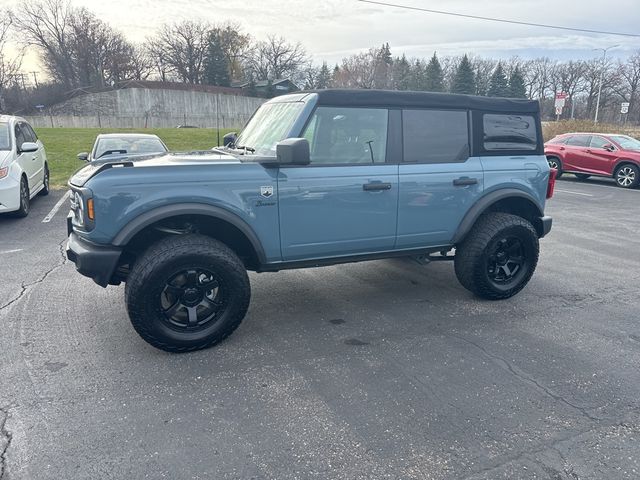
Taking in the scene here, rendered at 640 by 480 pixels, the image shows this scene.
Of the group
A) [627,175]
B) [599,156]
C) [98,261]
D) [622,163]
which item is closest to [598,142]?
[599,156]

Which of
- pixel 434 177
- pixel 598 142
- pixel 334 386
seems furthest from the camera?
pixel 598 142

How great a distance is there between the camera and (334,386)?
295cm

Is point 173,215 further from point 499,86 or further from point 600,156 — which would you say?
point 499,86

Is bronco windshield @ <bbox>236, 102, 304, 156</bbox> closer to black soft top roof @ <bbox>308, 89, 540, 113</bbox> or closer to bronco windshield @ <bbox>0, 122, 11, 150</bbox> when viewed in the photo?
black soft top roof @ <bbox>308, 89, 540, 113</bbox>

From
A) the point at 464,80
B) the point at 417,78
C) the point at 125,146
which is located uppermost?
the point at 417,78

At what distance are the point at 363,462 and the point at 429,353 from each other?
1314 millimetres

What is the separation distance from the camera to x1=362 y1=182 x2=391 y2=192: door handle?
12.0ft

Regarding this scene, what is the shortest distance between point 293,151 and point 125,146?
809 centimetres

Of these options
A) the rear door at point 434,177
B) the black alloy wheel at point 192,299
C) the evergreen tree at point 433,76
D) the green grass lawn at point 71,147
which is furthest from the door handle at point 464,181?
the evergreen tree at point 433,76

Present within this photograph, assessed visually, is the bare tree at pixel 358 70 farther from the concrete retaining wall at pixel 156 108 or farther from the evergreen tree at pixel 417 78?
the concrete retaining wall at pixel 156 108

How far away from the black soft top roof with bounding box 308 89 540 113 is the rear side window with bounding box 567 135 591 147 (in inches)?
448

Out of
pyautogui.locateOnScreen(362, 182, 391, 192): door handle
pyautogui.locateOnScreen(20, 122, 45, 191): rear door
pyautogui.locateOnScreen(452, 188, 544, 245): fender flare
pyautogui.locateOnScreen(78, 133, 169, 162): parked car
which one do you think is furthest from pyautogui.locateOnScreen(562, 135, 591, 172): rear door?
pyautogui.locateOnScreen(20, 122, 45, 191): rear door

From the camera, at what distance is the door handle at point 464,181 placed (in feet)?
13.3

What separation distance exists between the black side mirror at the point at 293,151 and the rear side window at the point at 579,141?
1393 cm
